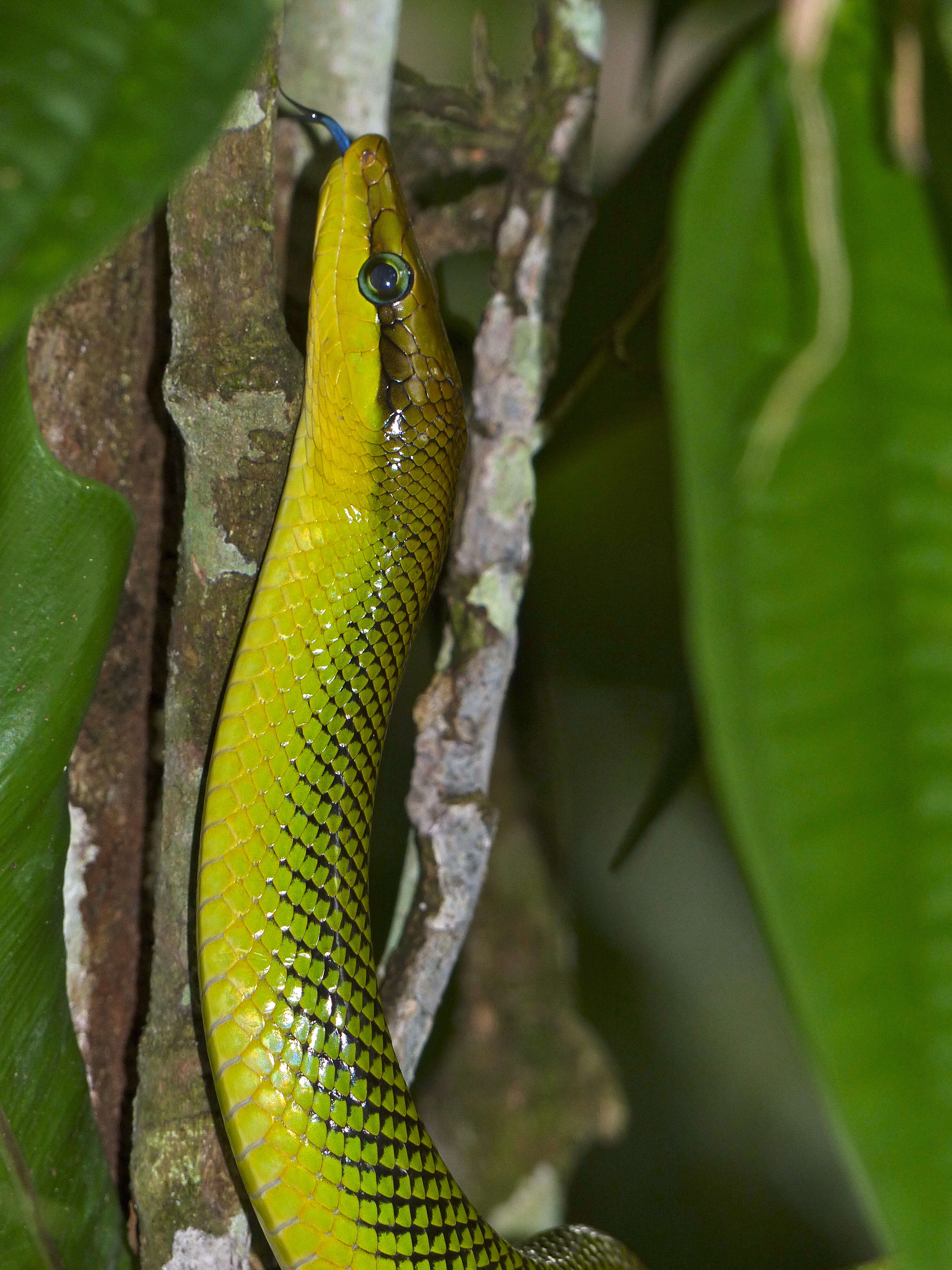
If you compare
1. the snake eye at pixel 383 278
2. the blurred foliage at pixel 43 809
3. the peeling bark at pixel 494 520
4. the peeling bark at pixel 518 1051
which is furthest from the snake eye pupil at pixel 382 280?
the peeling bark at pixel 518 1051

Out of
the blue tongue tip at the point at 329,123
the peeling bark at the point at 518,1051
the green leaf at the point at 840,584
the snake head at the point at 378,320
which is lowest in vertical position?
the peeling bark at the point at 518,1051

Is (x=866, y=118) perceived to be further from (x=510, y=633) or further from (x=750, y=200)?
(x=510, y=633)

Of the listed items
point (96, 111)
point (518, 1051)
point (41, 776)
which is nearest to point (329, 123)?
point (41, 776)

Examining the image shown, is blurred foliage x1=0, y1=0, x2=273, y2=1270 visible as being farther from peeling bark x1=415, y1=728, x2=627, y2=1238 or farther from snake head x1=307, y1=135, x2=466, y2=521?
peeling bark x1=415, y1=728, x2=627, y2=1238

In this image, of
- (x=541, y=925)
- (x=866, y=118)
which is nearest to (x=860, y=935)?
(x=866, y=118)

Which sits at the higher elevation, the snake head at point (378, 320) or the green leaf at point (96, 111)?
the snake head at point (378, 320)

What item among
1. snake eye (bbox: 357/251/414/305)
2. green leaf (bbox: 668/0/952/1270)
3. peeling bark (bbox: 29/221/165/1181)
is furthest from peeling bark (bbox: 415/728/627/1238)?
green leaf (bbox: 668/0/952/1270)

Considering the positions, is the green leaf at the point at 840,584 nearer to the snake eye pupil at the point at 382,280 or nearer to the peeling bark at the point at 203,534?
the peeling bark at the point at 203,534
